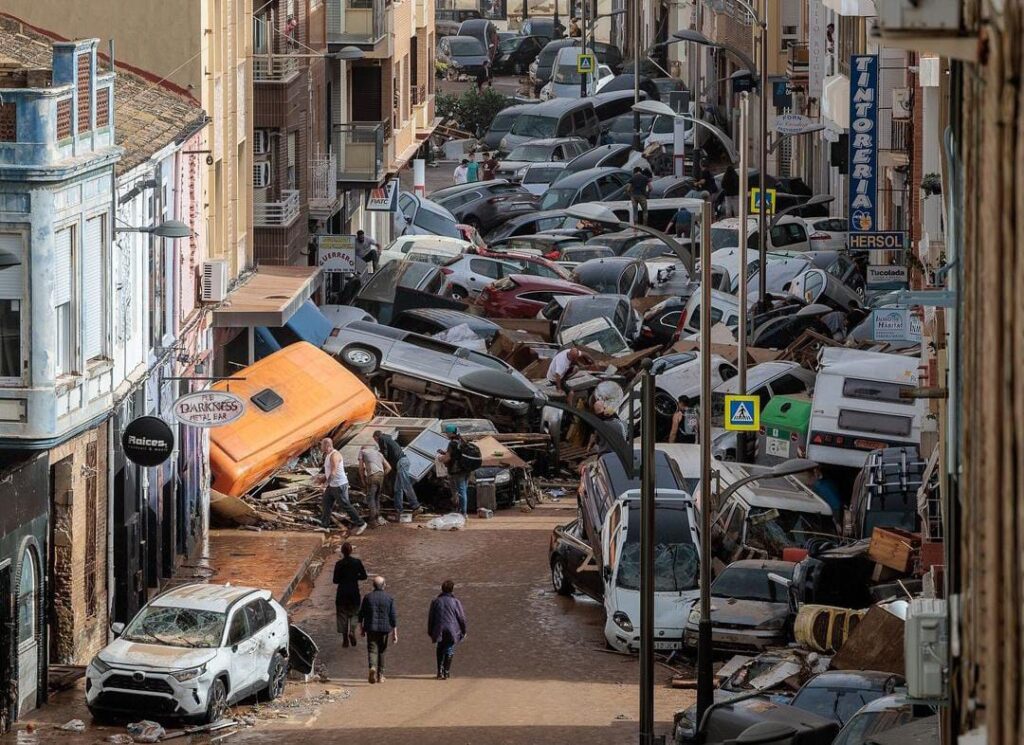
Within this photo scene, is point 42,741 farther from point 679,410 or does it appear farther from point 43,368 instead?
point 679,410

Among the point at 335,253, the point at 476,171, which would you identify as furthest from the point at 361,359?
the point at 476,171

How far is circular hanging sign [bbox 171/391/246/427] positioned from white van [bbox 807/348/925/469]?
9.97m

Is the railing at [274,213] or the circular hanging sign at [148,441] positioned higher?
the railing at [274,213]

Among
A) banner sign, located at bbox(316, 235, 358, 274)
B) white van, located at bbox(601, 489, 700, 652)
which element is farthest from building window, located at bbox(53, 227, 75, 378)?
banner sign, located at bbox(316, 235, 358, 274)

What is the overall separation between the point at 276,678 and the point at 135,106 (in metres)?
9.46

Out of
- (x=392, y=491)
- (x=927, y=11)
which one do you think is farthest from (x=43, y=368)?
(x=927, y=11)

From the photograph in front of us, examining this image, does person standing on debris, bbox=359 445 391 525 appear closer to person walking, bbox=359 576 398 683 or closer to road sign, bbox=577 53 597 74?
person walking, bbox=359 576 398 683

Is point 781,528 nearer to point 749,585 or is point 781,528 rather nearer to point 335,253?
point 749,585

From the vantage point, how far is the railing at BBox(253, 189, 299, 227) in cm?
3928

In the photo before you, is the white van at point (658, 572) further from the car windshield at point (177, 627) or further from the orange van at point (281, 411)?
the orange van at point (281, 411)

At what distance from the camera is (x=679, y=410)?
119 feet

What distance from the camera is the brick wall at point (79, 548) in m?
23.5

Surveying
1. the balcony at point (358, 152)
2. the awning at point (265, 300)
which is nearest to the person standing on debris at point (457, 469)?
the awning at point (265, 300)

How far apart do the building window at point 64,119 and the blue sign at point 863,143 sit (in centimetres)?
1595
